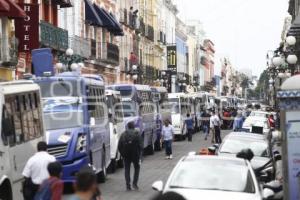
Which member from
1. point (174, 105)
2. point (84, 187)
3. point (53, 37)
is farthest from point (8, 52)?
point (84, 187)

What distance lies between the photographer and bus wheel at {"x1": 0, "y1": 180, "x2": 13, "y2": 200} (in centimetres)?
1364

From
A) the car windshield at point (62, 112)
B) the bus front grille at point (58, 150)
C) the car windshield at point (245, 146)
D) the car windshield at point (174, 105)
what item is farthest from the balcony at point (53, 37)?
the bus front grille at point (58, 150)

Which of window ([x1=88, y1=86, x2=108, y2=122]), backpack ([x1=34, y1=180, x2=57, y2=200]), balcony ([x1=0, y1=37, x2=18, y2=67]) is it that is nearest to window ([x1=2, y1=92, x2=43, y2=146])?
backpack ([x1=34, y1=180, x2=57, y2=200])

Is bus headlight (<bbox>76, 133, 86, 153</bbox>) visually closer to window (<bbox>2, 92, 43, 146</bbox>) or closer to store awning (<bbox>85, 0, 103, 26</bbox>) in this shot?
window (<bbox>2, 92, 43, 146</bbox>)

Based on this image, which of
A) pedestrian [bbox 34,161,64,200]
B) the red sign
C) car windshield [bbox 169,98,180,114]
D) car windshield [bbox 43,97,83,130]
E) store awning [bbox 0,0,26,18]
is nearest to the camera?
pedestrian [bbox 34,161,64,200]

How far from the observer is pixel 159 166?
1090 inches

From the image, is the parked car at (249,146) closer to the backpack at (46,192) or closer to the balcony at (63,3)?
the backpack at (46,192)

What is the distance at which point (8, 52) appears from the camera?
31.3 m

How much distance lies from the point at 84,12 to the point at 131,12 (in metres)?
17.6

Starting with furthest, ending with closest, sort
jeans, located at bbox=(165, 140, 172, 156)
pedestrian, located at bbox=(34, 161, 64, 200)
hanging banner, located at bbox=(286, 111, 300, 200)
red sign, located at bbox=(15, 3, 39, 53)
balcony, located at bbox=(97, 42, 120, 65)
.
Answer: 1. balcony, located at bbox=(97, 42, 120, 65)
2. red sign, located at bbox=(15, 3, 39, 53)
3. jeans, located at bbox=(165, 140, 172, 156)
4. hanging banner, located at bbox=(286, 111, 300, 200)
5. pedestrian, located at bbox=(34, 161, 64, 200)

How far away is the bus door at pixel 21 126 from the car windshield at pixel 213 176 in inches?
130

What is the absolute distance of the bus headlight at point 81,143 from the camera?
1942cm

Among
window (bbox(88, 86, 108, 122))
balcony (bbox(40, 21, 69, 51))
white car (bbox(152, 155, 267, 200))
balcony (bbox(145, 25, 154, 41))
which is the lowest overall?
white car (bbox(152, 155, 267, 200))

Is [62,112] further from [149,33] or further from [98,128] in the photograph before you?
[149,33]
